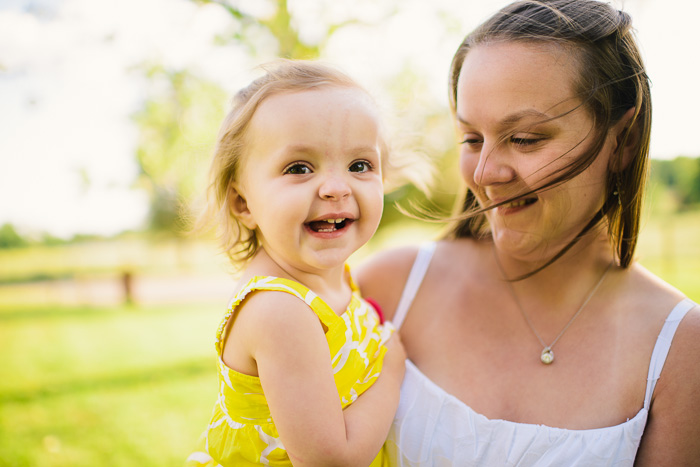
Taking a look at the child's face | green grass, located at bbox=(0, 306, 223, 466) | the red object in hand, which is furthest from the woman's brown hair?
green grass, located at bbox=(0, 306, 223, 466)

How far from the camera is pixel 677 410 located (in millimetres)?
1532

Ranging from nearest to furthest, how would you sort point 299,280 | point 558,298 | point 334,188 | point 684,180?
1. point 334,188
2. point 299,280
3. point 558,298
4. point 684,180

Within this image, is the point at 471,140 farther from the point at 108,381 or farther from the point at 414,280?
the point at 108,381

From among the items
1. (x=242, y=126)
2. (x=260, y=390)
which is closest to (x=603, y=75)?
(x=242, y=126)

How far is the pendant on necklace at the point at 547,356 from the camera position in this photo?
1796 mm

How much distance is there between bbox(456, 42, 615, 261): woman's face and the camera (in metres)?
1.64

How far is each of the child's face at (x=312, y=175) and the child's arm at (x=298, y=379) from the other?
203 millimetres

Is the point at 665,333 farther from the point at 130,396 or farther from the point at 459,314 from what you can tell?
the point at 130,396

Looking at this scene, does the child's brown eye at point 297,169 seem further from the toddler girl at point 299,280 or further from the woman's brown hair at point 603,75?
the woman's brown hair at point 603,75

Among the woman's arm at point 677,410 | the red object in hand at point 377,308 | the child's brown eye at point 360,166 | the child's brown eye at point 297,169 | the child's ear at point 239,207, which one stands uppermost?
the child's brown eye at point 297,169

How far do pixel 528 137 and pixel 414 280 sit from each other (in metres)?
0.76

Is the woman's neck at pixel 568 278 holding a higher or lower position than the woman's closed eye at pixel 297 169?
lower

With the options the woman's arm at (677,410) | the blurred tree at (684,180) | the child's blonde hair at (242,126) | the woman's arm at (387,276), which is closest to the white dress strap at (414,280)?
the woman's arm at (387,276)

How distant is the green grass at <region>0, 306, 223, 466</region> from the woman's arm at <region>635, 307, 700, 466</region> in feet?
13.9
